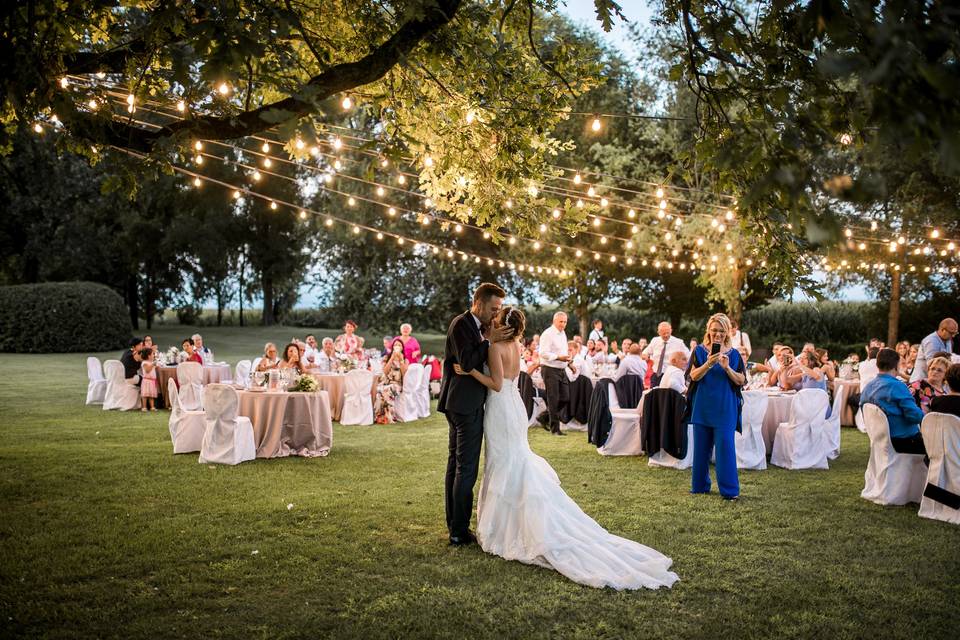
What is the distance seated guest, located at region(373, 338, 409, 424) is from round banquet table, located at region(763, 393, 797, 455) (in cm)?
603

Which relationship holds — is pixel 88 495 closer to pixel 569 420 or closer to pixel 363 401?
pixel 363 401

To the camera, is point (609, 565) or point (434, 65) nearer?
point (609, 565)

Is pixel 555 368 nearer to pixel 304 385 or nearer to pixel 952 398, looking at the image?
pixel 304 385

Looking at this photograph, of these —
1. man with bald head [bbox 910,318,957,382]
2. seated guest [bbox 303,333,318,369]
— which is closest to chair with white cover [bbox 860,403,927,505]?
man with bald head [bbox 910,318,957,382]

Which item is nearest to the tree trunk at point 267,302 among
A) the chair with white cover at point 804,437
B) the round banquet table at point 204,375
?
the round banquet table at point 204,375

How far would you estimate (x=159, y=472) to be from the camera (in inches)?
291

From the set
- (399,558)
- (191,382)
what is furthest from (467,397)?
(191,382)

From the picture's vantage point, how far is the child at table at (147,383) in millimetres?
12555

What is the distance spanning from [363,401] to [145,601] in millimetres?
7773

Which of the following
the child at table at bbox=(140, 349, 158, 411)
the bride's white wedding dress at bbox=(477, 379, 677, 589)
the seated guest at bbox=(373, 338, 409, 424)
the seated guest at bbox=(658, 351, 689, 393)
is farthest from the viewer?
the child at table at bbox=(140, 349, 158, 411)

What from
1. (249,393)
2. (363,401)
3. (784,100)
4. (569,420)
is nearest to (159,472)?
(249,393)

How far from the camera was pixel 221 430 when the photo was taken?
314 inches

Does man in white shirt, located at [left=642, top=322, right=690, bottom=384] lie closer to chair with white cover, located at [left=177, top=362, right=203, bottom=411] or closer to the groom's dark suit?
the groom's dark suit

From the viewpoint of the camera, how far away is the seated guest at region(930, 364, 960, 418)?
18.9 ft
